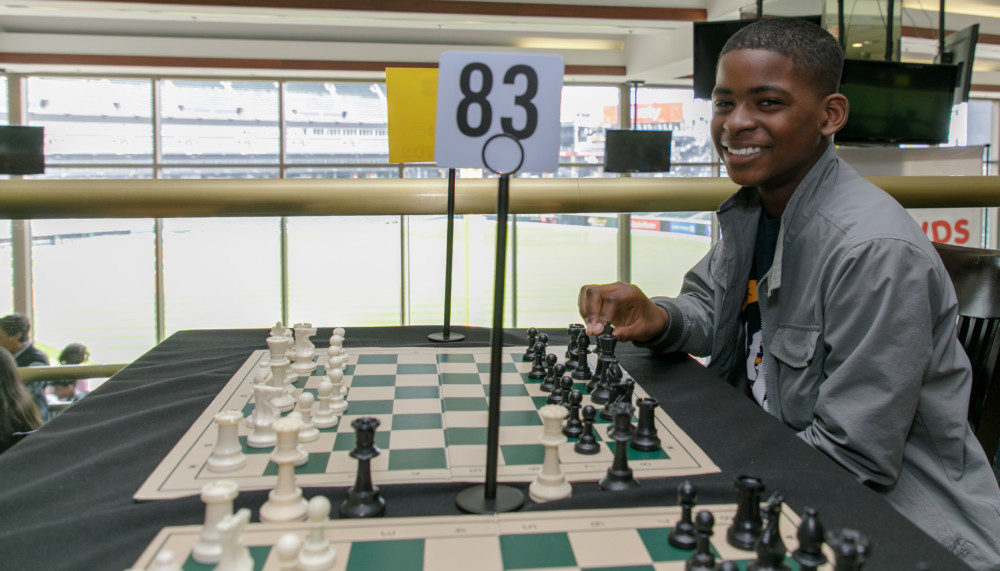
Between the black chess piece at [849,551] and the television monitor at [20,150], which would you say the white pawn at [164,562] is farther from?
the television monitor at [20,150]

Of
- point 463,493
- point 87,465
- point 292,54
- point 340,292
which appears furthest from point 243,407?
point 340,292

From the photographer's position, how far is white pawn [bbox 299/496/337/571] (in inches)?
25.6

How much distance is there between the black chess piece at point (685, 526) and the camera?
70 centimetres

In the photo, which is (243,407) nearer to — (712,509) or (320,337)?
(320,337)

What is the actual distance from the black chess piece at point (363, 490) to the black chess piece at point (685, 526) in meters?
0.30

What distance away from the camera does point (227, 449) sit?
92 cm

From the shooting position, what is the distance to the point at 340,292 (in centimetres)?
1366

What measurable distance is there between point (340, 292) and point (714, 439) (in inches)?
513

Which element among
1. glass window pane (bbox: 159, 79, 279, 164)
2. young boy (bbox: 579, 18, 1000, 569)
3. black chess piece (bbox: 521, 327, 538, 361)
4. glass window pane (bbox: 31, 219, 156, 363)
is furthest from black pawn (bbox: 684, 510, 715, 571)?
glass window pane (bbox: 31, 219, 156, 363)

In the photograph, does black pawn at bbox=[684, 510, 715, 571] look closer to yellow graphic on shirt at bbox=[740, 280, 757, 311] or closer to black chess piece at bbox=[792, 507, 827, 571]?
black chess piece at bbox=[792, 507, 827, 571]

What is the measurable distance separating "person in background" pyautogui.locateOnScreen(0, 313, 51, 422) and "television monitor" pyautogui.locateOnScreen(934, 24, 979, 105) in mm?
7219

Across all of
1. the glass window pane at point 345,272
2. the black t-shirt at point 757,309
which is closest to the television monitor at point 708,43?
the black t-shirt at point 757,309

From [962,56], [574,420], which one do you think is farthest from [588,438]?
[962,56]

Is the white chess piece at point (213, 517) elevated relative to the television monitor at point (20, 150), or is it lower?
lower
